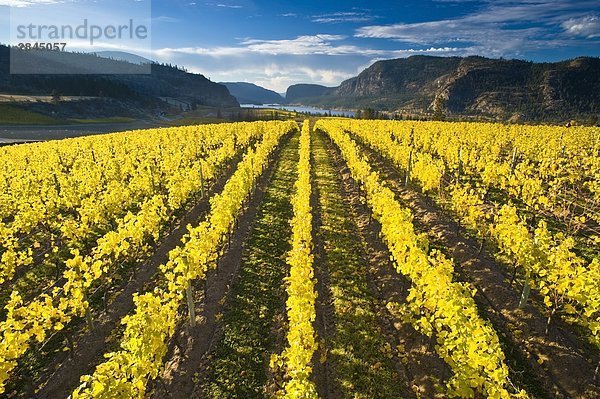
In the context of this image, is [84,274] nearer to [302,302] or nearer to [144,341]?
[144,341]

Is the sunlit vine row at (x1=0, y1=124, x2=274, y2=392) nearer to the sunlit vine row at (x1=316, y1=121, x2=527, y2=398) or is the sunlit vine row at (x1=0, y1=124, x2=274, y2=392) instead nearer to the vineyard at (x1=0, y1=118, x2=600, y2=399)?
the vineyard at (x1=0, y1=118, x2=600, y2=399)

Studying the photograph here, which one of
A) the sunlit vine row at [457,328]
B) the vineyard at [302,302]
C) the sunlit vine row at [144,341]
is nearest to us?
the sunlit vine row at [144,341]

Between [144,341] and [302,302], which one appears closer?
[144,341]

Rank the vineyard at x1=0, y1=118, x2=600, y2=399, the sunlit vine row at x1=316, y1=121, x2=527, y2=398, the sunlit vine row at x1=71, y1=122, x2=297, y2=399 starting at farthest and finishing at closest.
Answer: the vineyard at x1=0, y1=118, x2=600, y2=399 < the sunlit vine row at x1=316, y1=121, x2=527, y2=398 < the sunlit vine row at x1=71, y1=122, x2=297, y2=399

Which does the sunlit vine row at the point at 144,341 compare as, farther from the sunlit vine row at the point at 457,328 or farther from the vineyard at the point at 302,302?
the sunlit vine row at the point at 457,328

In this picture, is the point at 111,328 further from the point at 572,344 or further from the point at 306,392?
the point at 572,344

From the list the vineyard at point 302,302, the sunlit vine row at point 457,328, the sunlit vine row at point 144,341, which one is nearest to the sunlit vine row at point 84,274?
the vineyard at point 302,302

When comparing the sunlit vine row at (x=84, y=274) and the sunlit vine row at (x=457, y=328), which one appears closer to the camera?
the sunlit vine row at (x=457, y=328)

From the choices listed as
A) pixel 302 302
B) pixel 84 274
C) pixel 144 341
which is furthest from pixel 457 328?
pixel 84 274

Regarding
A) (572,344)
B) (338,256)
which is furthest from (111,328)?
(572,344)

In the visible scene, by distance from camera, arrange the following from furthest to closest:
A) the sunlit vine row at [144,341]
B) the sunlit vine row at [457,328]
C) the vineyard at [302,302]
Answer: the vineyard at [302,302]
the sunlit vine row at [457,328]
the sunlit vine row at [144,341]

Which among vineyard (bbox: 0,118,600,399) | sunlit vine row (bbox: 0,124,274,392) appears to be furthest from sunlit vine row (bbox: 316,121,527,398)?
sunlit vine row (bbox: 0,124,274,392)

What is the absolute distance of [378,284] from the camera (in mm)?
13055

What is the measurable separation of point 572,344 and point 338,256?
8.28 meters
